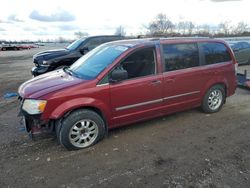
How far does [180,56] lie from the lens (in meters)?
4.88

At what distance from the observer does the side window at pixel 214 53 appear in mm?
5245

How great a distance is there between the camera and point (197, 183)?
10.00 ft

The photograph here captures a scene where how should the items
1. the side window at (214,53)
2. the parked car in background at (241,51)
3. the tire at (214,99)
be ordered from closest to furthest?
1. the side window at (214,53)
2. the tire at (214,99)
3. the parked car in background at (241,51)

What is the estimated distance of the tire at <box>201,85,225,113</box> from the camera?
17.7 feet

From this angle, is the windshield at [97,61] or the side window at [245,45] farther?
the side window at [245,45]

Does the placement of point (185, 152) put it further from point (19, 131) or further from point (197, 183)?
point (19, 131)

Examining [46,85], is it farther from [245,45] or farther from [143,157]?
[245,45]

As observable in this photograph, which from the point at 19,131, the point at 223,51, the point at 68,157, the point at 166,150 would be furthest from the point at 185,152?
the point at 19,131

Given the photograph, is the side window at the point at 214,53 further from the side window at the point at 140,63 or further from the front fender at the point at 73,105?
the front fender at the point at 73,105

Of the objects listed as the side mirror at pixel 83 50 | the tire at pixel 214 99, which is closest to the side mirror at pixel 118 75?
the tire at pixel 214 99

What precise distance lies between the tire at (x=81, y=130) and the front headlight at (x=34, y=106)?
41 cm

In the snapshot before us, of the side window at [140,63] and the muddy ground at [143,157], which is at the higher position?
the side window at [140,63]

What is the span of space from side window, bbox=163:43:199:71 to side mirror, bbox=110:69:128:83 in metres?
1.03

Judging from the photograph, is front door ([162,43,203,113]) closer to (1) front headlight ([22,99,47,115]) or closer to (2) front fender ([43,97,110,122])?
(2) front fender ([43,97,110,122])
